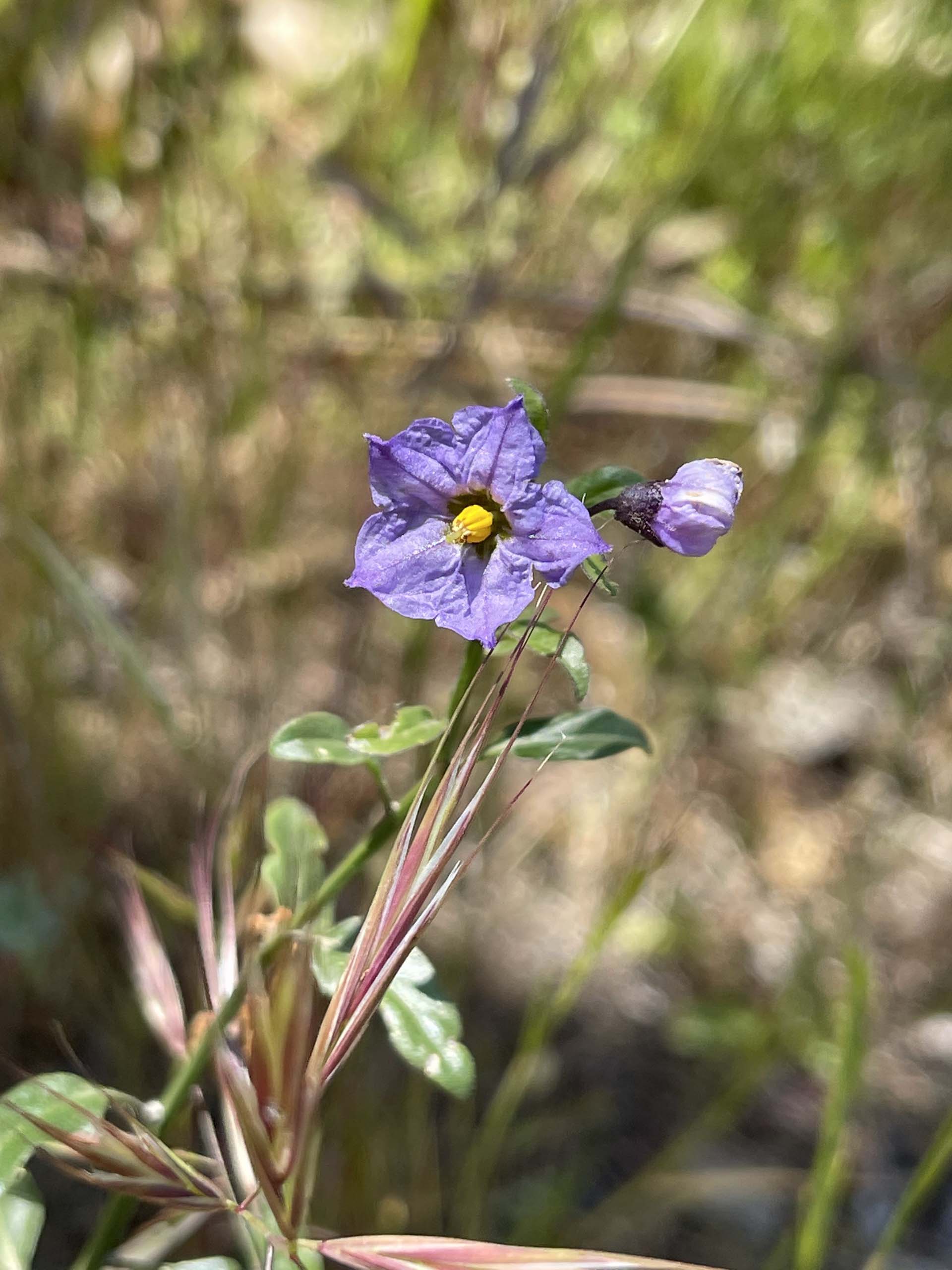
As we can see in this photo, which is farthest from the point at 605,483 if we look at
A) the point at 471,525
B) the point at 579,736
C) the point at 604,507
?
the point at 579,736

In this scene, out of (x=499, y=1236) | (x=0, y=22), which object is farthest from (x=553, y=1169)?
(x=0, y=22)

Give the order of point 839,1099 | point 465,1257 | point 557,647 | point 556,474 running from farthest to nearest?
point 556,474 < point 839,1099 < point 557,647 < point 465,1257

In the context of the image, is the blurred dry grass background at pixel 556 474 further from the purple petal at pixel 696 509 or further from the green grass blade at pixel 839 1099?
the purple petal at pixel 696 509

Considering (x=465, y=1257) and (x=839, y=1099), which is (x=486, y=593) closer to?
(x=465, y=1257)

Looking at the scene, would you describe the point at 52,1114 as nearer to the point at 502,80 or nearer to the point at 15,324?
the point at 15,324

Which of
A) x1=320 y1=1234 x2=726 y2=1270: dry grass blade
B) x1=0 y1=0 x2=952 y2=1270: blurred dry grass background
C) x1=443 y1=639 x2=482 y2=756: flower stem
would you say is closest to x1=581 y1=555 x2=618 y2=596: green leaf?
x1=443 y1=639 x2=482 y2=756: flower stem

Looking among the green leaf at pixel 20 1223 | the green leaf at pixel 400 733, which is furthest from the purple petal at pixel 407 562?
the green leaf at pixel 20 1223

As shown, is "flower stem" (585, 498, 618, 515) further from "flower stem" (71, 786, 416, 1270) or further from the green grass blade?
the green grass blade
